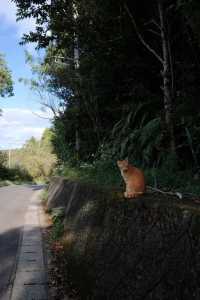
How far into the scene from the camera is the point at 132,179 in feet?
16.5

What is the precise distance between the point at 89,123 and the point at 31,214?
3959mm

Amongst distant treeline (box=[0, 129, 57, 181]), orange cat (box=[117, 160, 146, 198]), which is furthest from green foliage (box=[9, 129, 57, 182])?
orange cat (box=[117, 160, 146, 198])

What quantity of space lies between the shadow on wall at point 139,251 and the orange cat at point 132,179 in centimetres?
15

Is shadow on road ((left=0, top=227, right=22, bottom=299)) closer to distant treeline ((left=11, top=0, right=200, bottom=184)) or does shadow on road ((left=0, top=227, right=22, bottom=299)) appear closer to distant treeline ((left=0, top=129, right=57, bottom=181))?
distant treeline ((left=11, top=0, right=200, bottom=184))

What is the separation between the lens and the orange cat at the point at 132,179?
197 inches

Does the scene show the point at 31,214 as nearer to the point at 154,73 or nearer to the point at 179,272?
the point at 154,73

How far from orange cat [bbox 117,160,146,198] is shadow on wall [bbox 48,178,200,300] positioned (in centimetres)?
15

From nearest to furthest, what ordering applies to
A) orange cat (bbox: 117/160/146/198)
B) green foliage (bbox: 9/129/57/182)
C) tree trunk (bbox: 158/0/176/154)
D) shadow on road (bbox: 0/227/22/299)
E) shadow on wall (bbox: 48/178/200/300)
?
shadow on wall (bbox: 48/178/200/300) < orange cat (bbox: 117/160/146/198) < shadow on road (bbox: 0/227/22/299) < tree trunk (bbox: 158/0/176/154) < green foliage (bbox: 9/129/57/182)

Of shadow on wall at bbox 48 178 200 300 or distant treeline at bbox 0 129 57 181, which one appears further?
distant treeline at bbox 0 129 57 181

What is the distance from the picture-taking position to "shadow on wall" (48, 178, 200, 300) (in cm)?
325

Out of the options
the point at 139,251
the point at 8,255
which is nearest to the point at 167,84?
the point at 8,255

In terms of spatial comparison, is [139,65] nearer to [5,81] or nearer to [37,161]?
[5,81]

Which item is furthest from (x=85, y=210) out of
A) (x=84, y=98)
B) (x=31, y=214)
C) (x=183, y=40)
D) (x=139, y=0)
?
(x=31, y=214)

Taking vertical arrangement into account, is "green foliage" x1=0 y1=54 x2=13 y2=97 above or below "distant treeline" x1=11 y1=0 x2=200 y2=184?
above
